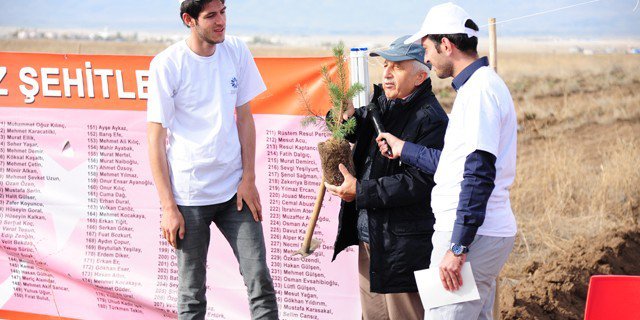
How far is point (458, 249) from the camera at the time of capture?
3658 mm

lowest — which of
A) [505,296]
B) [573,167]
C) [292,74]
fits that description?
[505,296]

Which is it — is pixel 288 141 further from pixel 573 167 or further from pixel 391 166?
pixel 573 167

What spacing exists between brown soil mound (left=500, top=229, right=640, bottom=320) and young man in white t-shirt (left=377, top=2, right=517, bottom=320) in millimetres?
2387

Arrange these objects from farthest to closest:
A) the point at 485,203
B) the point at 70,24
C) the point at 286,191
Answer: the point at 70,24, the point at 286,191, the point at 485,203

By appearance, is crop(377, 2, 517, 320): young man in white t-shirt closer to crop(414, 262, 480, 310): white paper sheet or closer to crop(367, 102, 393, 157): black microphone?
crop(414, 262, 480, 310): white paper sheet

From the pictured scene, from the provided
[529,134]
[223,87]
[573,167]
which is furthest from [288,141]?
[529,134]

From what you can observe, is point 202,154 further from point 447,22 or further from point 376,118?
point 447,22

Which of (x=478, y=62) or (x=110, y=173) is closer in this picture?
(x=478, y=62)

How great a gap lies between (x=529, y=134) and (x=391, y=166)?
10155 millimetres

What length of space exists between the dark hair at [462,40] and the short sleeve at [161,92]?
129cm

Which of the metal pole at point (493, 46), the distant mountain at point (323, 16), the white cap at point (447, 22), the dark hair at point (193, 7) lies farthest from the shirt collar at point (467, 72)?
the distant mountain at point (323, 16)

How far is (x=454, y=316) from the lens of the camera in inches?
149

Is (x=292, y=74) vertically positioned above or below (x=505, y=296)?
above

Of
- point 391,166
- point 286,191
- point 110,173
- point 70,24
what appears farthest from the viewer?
point 70,24
